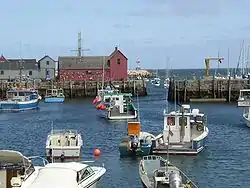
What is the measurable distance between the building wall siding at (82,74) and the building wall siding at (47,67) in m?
6.83

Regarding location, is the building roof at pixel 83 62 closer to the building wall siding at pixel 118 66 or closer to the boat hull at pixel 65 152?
the building wall siding at pixel 118 66

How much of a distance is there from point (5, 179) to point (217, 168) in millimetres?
15667

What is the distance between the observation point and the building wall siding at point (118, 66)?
107 m

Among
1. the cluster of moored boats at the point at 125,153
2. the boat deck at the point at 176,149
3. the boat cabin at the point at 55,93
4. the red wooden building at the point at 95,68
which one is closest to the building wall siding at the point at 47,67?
the red wooden building at the point at 95,68

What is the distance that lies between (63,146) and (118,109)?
2757 cm

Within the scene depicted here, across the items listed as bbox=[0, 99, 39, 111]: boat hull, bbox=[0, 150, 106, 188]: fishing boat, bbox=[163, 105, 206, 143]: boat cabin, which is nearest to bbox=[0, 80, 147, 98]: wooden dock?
bbox=[0, 99, 39, 111]: boat hull

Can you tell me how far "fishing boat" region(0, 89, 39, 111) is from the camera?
247ft

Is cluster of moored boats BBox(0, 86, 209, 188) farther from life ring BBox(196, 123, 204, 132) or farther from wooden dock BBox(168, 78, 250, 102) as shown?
wooden dock BBox(168, 78, 250, 102)

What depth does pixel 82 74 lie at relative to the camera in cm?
10644

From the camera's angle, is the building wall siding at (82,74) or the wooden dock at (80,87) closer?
the wooden dock at (80,87)

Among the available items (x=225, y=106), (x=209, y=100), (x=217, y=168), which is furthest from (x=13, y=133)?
(x=209, y=100)

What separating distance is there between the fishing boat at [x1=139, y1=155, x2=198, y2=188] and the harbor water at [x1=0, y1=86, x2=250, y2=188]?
3.69 ft

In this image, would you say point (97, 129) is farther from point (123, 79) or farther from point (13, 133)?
point (123, 79)

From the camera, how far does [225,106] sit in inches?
2992
